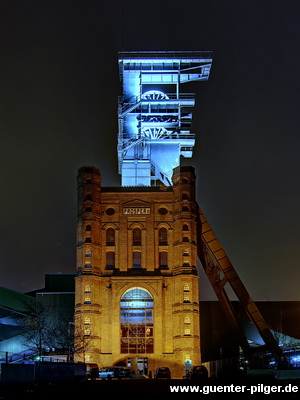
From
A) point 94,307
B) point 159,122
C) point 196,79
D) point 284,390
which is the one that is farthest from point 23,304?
point 284,390

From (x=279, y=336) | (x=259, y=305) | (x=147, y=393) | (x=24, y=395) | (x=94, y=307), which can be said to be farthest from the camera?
(x=259, y=305)

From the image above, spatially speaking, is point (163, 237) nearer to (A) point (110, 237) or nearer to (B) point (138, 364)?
(A) point (110, 237)

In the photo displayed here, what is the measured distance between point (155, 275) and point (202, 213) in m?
11.3

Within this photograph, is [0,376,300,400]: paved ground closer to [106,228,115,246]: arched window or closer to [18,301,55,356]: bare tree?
[18,301,55,356]: bare tree

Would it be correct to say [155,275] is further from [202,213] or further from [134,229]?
[202,213]

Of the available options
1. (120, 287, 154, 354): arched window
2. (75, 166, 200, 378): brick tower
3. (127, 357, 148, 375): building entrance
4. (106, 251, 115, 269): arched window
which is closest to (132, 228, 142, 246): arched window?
(75, 166, 200, 378): brick tower

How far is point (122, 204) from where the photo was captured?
78.9m

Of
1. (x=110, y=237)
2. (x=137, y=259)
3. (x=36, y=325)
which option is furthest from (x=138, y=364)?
(x=110, y=237)

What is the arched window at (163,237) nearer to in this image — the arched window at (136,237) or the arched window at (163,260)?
the arched window at (163,260)

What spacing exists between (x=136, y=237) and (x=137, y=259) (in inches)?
100

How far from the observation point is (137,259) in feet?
256

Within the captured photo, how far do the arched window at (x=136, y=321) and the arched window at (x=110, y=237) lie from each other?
5942mm

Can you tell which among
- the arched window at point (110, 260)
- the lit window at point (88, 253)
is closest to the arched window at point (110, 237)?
the arched window at point (110, 260)

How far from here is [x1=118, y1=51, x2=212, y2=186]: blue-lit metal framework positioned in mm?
91375
